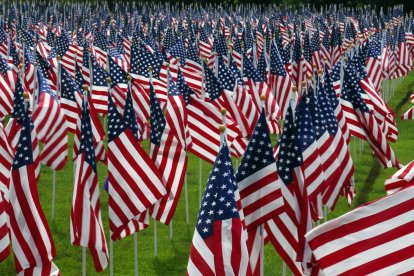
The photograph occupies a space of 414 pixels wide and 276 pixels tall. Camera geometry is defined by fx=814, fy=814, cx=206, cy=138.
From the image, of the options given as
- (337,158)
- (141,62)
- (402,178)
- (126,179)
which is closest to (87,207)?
(126,179)

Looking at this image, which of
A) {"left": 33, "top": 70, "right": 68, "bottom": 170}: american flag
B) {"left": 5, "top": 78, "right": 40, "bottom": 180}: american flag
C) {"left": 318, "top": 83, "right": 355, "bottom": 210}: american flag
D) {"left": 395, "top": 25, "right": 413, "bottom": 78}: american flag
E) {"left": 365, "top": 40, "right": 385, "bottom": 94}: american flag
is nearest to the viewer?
{"left": 318, "top": 83, "right": 355, "bottom": 210}: american flag

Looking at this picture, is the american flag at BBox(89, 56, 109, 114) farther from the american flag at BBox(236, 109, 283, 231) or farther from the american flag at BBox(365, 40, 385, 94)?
the american flag at BBox(365, 40, 385, 94)

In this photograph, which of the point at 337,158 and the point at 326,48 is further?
the point at 326,48

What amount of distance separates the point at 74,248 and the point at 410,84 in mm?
29829

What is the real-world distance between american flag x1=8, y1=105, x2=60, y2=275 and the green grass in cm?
498

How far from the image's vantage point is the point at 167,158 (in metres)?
13.7

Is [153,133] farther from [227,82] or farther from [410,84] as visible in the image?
[410,84]

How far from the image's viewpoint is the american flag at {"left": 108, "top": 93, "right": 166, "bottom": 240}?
1153 centimetres

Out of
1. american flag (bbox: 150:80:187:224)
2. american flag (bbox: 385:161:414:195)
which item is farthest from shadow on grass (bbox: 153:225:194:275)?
american flag (bbox: 385:161:414:195)

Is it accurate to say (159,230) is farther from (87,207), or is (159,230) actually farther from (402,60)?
(402,60)

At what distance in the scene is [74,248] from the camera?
16.4m

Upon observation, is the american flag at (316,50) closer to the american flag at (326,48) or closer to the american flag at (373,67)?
the american flag at (326,48)

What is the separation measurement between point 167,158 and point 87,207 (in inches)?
107

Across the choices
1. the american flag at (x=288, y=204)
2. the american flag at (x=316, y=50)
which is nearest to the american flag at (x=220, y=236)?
the american flag at (x=288, y=204)
